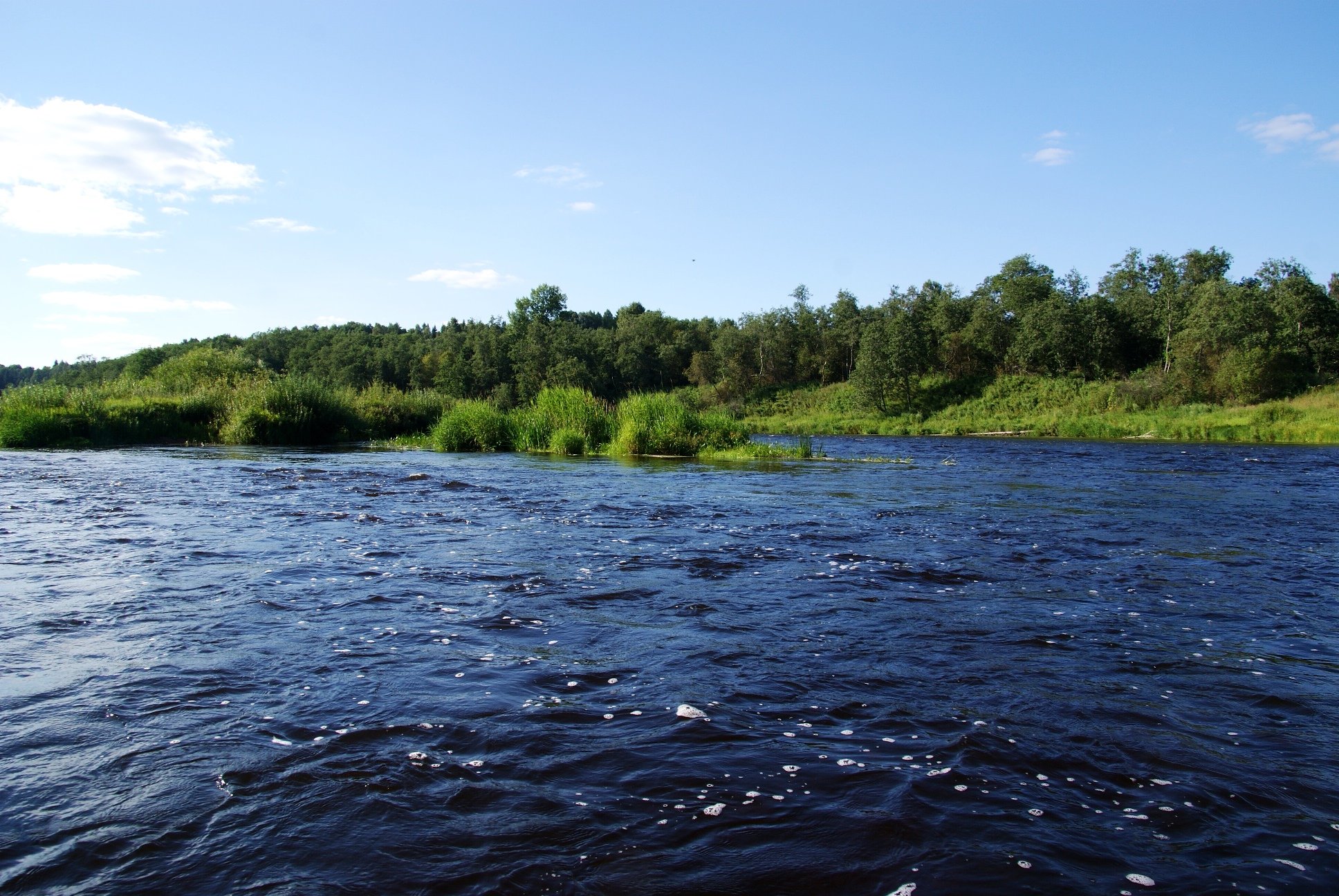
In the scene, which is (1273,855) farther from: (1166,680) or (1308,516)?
(1308,516)

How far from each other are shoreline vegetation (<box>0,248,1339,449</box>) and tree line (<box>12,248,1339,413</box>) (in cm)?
29

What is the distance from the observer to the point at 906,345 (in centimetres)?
8556

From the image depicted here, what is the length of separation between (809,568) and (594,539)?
4078 millimetres

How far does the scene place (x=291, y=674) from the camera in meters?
6.78

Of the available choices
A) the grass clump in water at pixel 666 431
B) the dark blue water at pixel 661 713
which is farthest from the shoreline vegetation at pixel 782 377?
the dark blue water at pixel 661 713

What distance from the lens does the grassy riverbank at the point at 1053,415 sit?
5272cm

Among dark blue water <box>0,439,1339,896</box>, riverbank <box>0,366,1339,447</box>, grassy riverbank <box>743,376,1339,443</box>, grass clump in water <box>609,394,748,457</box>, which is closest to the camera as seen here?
dark blue water <box>0,439,1339,896</box>

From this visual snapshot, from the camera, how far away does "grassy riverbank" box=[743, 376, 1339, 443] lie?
52.7 m

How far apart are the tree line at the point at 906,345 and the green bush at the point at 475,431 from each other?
17.2 m

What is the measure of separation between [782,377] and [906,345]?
80.5ft

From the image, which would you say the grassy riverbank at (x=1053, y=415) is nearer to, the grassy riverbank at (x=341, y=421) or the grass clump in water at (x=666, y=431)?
the grass clump in water at (x=666, y=431)

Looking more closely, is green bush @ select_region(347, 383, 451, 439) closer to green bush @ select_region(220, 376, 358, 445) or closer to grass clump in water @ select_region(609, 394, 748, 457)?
green bush @ select_region(220, 376, 358, 445)

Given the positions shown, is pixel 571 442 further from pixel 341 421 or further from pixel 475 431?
pixel 341 421

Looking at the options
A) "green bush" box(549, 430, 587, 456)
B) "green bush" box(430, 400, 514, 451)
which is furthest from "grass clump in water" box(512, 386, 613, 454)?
"green bush" box(430, 400, 514, 451)
